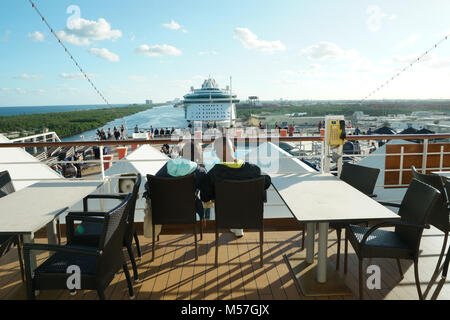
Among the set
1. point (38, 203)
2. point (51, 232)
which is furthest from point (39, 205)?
point (51, 232)

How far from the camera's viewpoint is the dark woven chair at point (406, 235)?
67.0 inches

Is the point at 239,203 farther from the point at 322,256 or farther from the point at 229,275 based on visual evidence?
the point at 322,256

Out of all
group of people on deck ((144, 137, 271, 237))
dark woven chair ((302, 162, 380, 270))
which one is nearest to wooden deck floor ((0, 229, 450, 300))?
dark woven chair ((302, 162, 380, 270))

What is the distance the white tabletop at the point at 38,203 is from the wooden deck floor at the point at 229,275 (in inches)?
23.7

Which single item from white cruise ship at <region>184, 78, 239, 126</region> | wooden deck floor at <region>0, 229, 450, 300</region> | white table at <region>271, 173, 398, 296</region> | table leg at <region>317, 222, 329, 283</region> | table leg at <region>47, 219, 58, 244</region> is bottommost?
wooden deck floor at <region>0, 229, 450, 300</region>

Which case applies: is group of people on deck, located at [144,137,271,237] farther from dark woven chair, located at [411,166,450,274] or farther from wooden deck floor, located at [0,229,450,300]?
dark woven chair, located at [411,166,450,274]

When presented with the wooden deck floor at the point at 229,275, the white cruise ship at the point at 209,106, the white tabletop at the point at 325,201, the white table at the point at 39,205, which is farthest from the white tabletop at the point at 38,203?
the white cruise ship at the point at 209,106

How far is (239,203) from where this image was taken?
2.27 metres

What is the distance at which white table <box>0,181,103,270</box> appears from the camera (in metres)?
1.66

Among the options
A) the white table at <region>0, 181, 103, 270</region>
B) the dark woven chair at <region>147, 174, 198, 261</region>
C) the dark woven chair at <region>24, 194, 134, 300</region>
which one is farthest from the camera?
the dark woven chair at <region>147, 174, 198, 261</region>

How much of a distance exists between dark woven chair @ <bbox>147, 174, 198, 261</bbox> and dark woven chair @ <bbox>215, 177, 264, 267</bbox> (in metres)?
0.23

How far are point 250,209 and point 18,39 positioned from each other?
2892 centimetres
